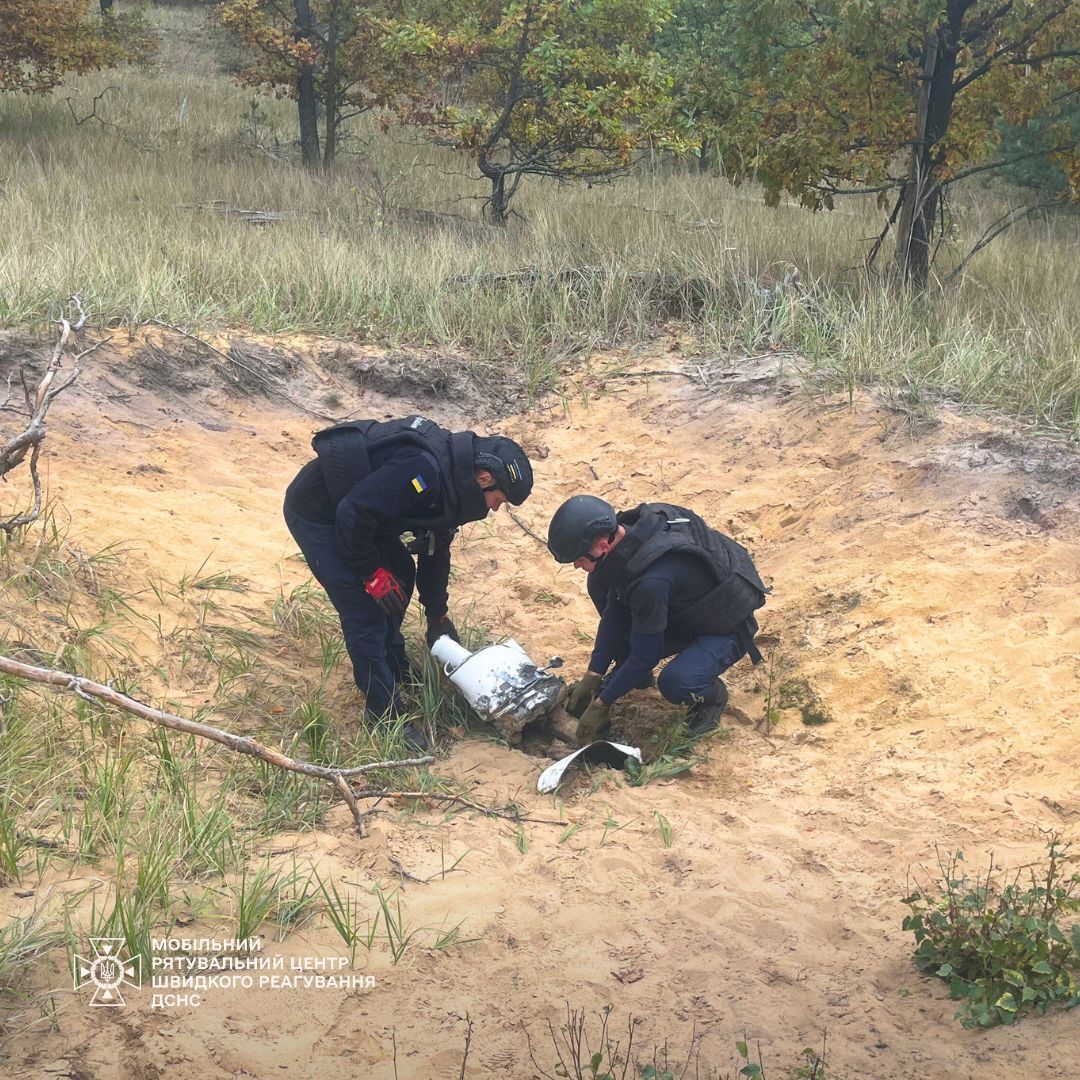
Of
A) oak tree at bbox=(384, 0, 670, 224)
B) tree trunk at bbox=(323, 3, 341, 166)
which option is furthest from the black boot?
tree trunk at bbox=(323, 3, 341, 166)

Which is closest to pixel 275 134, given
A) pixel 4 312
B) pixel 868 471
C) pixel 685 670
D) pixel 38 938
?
pixel 4 312

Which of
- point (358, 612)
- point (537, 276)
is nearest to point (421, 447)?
point (358, 612)

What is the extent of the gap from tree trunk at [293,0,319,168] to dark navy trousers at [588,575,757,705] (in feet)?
32.2

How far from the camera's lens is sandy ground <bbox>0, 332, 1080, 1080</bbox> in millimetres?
2836

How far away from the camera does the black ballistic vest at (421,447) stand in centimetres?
432

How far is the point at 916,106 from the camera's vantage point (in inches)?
333

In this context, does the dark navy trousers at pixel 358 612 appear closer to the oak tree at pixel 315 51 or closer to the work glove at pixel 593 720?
the work glove at pixel 593 720

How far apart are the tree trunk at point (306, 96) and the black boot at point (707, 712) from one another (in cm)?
1003

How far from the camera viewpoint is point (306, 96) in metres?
13.1

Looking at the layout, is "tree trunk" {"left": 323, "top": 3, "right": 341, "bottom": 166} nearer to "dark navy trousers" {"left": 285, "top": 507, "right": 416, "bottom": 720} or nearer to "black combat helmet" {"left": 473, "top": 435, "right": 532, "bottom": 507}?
"dark navy trousers" {"left": 285, "top": 507, "right": 416, "bottom": 720}

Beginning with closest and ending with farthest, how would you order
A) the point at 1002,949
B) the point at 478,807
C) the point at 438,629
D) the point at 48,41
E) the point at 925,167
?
1. the point at 1002,949
2. the point at 478,807
3. the point at 438,629
4. the point at 925,167
5. the point at 48,41

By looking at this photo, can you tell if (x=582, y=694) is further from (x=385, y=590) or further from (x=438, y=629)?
(x=385, y=590)

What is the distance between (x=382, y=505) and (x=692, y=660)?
4.69 ft

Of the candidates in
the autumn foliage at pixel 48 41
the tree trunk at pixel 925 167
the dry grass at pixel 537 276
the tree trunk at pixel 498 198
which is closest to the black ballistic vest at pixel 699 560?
the dry grass at pixel 537 276
